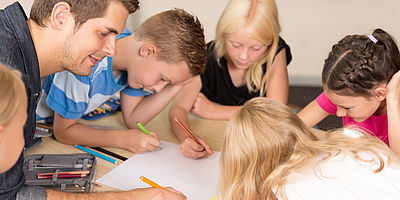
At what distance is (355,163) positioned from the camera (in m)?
0.94

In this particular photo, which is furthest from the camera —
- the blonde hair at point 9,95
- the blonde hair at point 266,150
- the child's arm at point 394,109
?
the child's arm at point 394,109

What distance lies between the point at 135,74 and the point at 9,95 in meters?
0.76

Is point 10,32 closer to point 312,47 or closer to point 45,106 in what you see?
point 45,106

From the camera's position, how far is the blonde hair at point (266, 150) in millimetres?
919

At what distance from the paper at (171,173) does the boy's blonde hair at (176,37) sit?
1.01ft

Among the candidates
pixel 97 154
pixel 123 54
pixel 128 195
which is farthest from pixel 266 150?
pixel 123 54

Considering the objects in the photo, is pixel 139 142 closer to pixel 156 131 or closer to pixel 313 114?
pixel 156 131

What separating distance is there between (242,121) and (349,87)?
390 mm

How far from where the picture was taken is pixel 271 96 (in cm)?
175

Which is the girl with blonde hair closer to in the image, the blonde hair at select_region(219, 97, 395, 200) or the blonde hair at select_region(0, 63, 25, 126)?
the blonde hair at select_region(219, 97, 395, 200)

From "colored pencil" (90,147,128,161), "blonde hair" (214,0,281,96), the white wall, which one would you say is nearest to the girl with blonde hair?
"blonde hair" (214,0,281,96)

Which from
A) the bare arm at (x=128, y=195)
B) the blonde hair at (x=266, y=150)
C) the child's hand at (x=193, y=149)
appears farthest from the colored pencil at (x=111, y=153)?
the blonde hair at (x=266, y=150)

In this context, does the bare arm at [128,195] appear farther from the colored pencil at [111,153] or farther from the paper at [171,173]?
the colored pencil at [111,153]

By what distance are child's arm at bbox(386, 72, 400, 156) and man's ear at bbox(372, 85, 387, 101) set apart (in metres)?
0.01
